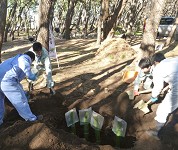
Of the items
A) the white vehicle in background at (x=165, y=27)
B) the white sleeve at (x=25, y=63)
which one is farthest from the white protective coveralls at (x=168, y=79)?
the white vehicle in background at (x=165, y=27)

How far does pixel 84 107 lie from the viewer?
7180 millimetres

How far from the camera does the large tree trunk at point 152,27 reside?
837 cm

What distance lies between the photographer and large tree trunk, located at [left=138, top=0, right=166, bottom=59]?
8367mm

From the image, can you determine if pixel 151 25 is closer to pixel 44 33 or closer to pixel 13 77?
pixel 44 33

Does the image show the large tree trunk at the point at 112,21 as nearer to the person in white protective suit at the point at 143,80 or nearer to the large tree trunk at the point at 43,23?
the large tree trunk at the point at 43,23

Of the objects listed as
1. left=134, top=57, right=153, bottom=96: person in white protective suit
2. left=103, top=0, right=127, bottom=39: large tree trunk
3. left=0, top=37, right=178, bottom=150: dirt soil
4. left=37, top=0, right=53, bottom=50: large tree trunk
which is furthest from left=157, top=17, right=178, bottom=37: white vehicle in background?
left=134, top=57, right=153, bottom=96: person in white protective suit

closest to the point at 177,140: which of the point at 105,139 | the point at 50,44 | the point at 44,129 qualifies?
the point at 105,139

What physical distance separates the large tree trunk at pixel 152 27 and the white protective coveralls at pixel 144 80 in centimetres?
207

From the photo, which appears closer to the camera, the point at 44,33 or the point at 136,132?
the point at 136,132

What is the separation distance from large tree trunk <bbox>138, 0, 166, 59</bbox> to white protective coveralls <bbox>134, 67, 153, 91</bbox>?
2.07 m

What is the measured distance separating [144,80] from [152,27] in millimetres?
2357

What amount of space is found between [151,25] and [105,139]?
4.00 metres

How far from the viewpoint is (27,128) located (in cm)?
503

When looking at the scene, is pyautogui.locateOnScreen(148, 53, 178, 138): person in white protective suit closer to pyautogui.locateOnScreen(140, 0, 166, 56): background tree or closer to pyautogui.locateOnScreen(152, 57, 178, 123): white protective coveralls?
pyautogui.locateOnScreen(152, 57, 178, 123): white protective coveralls
